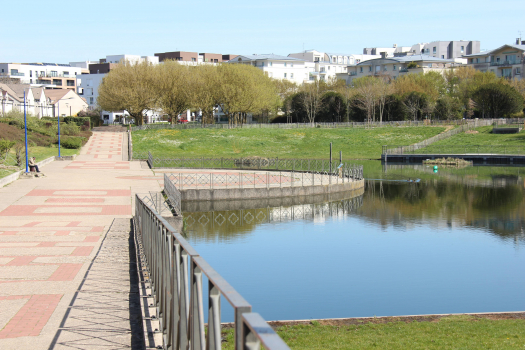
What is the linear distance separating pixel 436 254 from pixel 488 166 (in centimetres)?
3675

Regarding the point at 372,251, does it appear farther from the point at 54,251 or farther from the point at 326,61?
the point at 326,61

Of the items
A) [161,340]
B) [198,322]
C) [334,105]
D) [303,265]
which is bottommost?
[303,265]

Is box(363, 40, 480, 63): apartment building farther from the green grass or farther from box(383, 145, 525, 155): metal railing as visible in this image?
the green grass

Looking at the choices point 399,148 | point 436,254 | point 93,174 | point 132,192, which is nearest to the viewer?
point 436,254

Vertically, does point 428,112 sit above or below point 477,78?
below

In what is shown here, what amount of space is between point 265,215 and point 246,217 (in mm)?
998

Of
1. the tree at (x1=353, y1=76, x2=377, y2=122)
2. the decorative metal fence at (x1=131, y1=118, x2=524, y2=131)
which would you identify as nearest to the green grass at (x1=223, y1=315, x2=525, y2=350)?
the decorative metal fence at (x1=131, y1=118, x2=524, y2=131)

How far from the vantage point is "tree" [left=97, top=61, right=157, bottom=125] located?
7150 cm

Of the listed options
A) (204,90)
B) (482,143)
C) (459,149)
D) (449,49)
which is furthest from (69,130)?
(449,49)

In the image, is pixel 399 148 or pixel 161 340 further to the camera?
pixel 399 148

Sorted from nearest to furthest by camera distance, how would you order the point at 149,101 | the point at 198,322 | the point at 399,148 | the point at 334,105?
the point at 198,322 < the point at 399,148 < the point at 149,101 < the point at 334,105

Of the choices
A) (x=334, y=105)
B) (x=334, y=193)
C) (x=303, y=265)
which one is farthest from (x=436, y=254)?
(x=334, y=105)

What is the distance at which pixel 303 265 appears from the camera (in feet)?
53.3

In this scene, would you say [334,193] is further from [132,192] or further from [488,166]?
[488,166]
